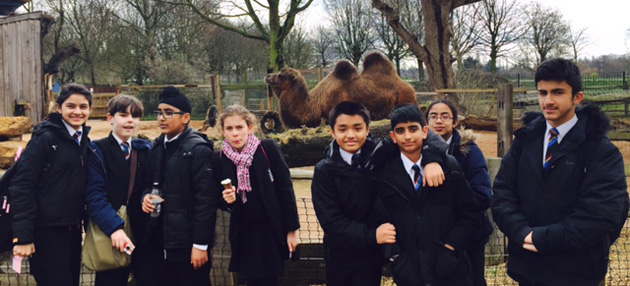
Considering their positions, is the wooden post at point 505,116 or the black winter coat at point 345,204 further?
the wooden post at point 505,116

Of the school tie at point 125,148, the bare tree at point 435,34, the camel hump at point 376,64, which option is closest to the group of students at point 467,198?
the school tie at point 125,148

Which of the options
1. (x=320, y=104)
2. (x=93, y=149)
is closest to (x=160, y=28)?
(x=320, y=104)

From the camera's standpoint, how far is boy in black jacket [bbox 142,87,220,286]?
128 inches

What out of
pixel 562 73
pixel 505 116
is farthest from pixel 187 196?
pixel 505 116

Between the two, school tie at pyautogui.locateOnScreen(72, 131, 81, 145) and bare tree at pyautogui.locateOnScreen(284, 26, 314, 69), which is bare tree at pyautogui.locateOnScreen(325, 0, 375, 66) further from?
school tie at pyautogui.locateOnScreen(72, 131, 81, 145)

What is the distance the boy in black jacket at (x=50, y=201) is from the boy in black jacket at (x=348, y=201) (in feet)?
4.48

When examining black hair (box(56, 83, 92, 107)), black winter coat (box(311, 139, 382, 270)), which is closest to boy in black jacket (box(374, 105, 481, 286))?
black winter coat (box(311, 139, 382, 270))

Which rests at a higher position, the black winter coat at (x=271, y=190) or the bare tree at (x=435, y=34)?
the bare tree at (x=435, y=34)

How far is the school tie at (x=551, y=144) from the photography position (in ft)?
9.04

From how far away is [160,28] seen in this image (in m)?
30.1

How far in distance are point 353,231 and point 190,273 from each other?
3.45 feet

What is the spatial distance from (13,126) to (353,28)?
25541 mm

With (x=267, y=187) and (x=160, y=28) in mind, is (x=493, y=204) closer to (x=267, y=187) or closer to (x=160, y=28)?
(x=267, y=187)

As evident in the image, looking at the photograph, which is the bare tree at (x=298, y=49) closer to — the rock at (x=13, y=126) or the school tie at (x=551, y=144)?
the rock at (x=13, y=126)
